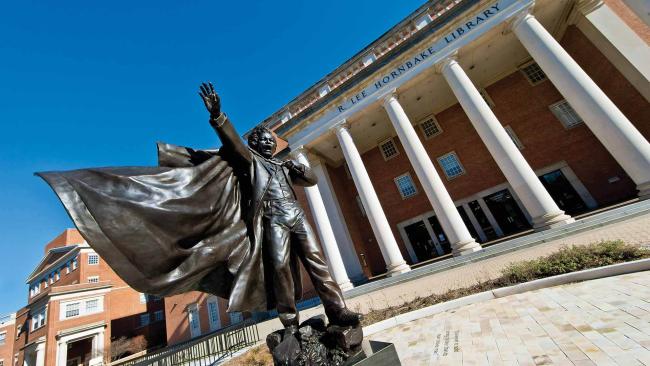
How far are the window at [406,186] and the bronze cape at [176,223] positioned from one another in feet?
59.8

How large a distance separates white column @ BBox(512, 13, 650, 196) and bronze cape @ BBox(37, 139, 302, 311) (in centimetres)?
1295

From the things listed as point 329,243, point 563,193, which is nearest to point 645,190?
point 563,193

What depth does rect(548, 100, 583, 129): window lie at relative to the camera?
15727mm

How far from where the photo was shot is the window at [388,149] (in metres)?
21.1

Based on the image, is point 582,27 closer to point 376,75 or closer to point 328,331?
point 376,75

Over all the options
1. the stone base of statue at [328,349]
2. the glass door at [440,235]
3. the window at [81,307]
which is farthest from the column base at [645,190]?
the window at [81,307]

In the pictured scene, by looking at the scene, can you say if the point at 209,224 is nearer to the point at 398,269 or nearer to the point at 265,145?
the point at 265,145

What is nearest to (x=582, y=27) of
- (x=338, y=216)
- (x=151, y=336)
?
(x=338, y=216)

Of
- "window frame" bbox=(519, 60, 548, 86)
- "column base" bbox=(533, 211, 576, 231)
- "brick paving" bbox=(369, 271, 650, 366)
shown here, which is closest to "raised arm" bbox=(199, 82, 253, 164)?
"brick paving" bbox=(369, 271, 650, 366)

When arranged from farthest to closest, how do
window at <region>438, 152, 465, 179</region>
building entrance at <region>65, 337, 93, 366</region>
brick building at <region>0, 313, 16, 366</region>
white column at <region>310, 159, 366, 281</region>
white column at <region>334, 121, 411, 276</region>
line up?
brick building at <region>0, 313, 16, 366</region> < building entrance at <region>65, 337, 93, 366</region> < window at <region>438, 152, 465, 179</region> < white column at <region>310, 159, 366, 281</region> < white column at <region>334, 121, 411, 276</region>

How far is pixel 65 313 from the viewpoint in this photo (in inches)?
1055

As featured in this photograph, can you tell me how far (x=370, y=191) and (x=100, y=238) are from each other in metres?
12.8

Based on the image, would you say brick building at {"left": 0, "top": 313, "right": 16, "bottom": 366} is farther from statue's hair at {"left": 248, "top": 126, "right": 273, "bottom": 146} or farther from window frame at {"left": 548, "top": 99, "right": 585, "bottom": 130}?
window frame at {"left": 548, "top": 99, "right": 585, "bottom": 130}

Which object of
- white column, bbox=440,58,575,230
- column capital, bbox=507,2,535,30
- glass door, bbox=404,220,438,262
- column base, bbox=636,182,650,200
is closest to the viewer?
column base, bbox=636,182,650,200
